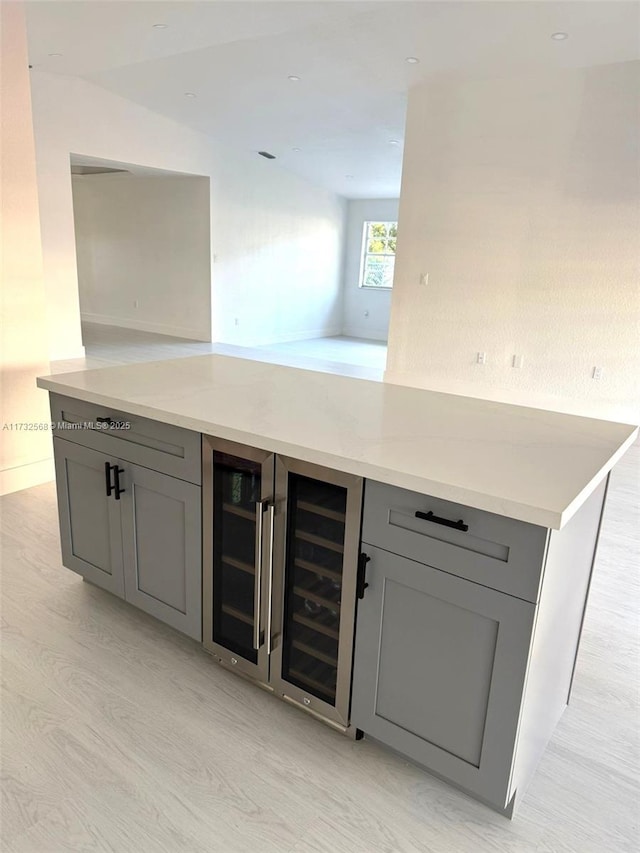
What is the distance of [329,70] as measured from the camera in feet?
17.2

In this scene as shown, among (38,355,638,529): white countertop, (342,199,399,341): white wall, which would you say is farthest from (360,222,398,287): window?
(38,355,638,529): white countertop

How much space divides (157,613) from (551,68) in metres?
5.06

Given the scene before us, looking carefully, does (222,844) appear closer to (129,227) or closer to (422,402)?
(422,402)

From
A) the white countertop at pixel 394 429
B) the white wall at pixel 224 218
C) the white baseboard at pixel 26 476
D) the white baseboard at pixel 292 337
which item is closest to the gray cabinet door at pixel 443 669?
the white countertop at pixel 394 429

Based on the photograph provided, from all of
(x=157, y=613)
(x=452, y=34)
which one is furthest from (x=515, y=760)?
(x=452, y=34)

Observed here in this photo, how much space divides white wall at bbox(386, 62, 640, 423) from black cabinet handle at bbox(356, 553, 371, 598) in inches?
171

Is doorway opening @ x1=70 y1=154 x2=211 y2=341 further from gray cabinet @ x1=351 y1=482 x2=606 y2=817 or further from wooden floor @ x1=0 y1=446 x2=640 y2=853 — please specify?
gray cabinet @ x1=351 y1=482 x2=606 y2=817

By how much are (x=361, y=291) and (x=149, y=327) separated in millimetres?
4058

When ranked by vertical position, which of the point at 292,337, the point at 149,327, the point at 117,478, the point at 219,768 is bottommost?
the point at 219,768

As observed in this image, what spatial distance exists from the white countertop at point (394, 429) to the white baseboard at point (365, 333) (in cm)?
875

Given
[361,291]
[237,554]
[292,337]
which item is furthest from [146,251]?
[237,554]

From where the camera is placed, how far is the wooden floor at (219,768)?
1.40m

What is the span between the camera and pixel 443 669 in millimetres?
1400

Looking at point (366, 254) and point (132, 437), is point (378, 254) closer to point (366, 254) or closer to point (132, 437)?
point (366, 254)
